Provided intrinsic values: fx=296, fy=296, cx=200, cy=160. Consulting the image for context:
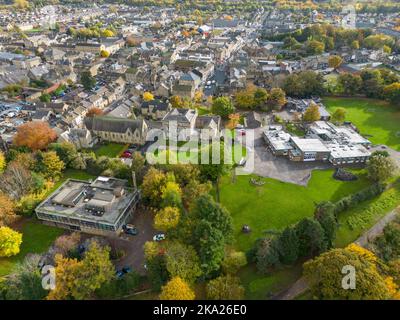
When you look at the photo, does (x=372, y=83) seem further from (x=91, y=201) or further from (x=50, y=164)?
(x=50, y=164)

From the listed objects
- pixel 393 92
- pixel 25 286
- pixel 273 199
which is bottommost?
pixel 273 199

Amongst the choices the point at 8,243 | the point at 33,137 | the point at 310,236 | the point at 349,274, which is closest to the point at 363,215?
the point at 310,236

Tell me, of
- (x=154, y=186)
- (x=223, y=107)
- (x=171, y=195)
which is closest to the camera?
(x=171, y=195)

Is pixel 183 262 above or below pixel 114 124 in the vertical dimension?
below

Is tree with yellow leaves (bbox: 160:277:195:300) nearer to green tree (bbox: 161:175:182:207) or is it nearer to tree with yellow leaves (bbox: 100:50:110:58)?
green tree (bbox: 161:175:182:207)

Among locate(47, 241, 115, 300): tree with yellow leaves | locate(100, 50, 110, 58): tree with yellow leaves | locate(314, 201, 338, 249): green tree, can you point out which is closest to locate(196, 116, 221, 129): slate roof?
locate(314, 201, 338, 249): green tree

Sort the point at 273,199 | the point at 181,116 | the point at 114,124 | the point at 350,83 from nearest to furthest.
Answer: the point at 273,199
the point at 114,124
the point at 181,116
the point at 350,83
